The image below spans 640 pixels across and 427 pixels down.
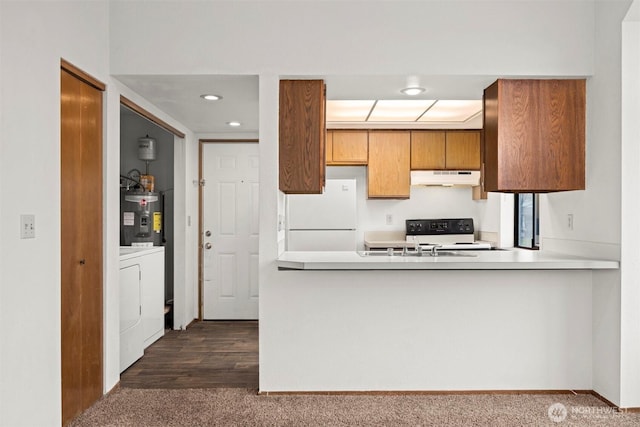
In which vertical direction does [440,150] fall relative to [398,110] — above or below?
below

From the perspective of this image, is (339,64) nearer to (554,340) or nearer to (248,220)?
(554,340)

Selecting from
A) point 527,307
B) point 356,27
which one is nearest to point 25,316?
point 356,27

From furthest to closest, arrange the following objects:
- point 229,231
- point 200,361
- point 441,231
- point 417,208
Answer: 1. point 417,208
2. point 441,231
3. point 229,231
4. point 200,361

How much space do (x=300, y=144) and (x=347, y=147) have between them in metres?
2.47

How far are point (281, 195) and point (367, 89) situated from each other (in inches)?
37.3

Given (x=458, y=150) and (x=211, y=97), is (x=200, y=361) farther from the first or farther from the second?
(x=458, y=150)

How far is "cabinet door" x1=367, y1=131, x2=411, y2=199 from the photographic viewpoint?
18.1 feet

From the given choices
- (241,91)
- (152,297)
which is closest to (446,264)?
(241,91)

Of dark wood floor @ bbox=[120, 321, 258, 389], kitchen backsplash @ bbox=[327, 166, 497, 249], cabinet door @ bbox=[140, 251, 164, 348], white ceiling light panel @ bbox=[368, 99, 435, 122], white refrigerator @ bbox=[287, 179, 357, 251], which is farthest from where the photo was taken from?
kitchen backsplash @ bbox=[327, 166, 497, 249]

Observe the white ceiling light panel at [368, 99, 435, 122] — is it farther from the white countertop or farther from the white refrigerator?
the white countertop

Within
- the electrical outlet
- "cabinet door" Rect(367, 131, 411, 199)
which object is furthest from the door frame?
the electrical outlet

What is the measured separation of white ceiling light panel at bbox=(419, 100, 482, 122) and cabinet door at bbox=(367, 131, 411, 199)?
398 mm

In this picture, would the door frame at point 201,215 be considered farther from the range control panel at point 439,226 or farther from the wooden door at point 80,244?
the wooden door at point 80,244

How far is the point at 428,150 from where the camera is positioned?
5.52 m
